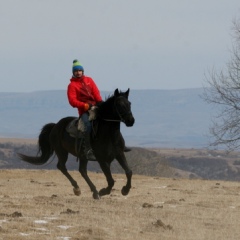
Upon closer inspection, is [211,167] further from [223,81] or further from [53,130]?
[53,130]

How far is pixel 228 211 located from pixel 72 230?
5418 millimetres

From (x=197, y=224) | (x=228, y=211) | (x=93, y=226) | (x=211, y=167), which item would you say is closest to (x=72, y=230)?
(x=93, y=226)

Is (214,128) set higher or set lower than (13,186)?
higher

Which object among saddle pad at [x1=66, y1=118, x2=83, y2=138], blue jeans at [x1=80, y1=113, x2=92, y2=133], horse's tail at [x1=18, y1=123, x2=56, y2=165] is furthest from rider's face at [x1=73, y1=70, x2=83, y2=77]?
horse's tail at [x1=18, y1=123, x2=56, y2=165]

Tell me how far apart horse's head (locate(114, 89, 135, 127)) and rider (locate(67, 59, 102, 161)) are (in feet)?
3.20

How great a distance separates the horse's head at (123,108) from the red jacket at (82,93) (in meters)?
0.95

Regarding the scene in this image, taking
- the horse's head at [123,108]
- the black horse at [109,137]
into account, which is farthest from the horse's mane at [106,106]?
the horse's head at [123,108]

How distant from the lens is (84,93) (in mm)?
17219

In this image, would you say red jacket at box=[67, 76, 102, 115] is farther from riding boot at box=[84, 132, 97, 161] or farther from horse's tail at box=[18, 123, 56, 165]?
horse's tail at box=[18, 123, 56, 165]

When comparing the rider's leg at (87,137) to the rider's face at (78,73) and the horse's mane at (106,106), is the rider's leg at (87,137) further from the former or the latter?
Result: the rider's face at (78,73)

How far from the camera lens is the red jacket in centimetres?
1705

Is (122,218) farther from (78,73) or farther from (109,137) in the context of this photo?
(78,73)

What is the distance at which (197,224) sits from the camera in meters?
14.5

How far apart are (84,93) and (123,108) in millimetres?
1597
